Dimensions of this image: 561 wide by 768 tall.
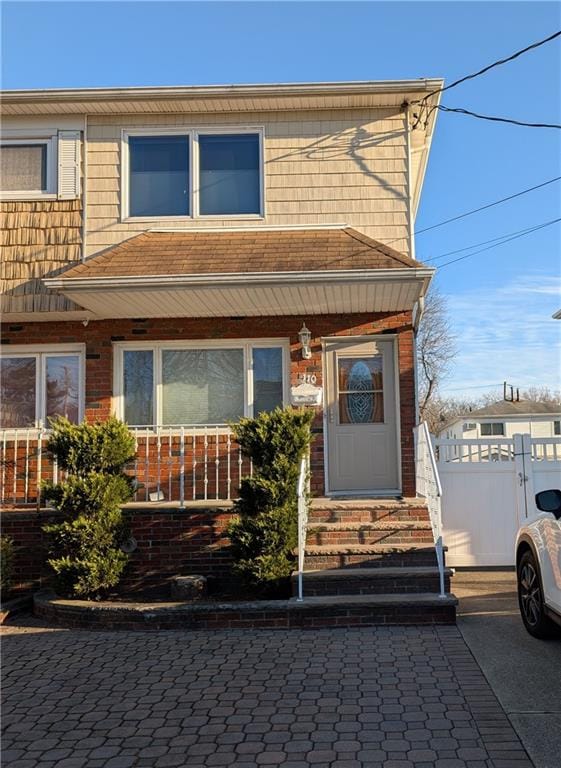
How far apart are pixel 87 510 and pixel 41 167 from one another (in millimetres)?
5070

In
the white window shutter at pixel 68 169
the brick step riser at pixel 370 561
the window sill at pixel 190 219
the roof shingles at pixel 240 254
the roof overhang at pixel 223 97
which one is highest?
the roof overhang at pixel 223 97

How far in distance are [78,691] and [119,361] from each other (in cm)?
495

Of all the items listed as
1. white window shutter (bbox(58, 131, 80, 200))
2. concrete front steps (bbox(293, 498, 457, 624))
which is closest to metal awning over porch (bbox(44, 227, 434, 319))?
white window shutter (bbox(58, 131, 80, 200))

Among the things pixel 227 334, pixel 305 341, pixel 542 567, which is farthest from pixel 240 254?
pixel 542 567

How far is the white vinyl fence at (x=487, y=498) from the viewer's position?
8234 mm

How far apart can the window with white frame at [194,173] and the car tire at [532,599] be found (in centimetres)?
569

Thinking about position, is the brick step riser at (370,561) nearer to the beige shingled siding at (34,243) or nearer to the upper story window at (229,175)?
the upper story window at (229,175)

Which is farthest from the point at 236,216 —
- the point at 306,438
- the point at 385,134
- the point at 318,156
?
the point at 306,438

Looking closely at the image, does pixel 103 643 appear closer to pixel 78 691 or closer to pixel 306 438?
pixel 78 691

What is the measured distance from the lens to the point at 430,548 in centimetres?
678

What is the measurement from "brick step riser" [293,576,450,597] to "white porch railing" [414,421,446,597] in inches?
7.7

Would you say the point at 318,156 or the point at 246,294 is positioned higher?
the point at 318,156

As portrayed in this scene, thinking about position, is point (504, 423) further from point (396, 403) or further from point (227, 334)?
point (227, 334)

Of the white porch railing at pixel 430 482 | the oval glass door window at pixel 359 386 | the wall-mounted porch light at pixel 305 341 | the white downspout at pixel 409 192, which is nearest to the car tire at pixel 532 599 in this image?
the white porch railing at pixel 430 482
